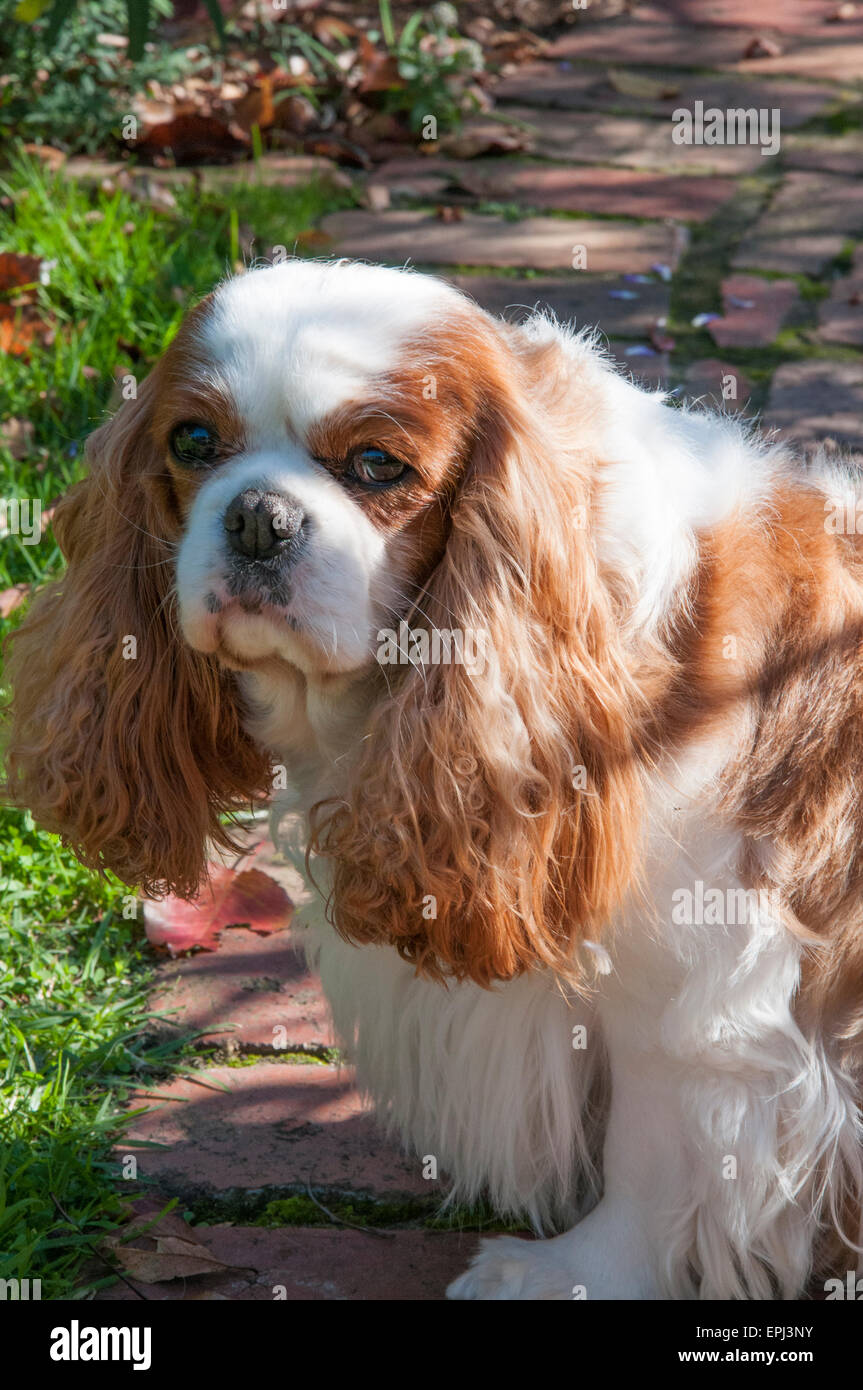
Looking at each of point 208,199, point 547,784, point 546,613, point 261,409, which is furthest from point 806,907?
point 208,199

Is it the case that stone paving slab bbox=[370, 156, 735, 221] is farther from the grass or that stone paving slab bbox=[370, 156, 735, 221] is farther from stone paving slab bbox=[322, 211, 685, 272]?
the grass

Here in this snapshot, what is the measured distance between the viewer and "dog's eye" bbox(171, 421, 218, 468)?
7.91ft

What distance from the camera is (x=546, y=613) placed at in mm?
2371

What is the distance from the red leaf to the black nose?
128cm

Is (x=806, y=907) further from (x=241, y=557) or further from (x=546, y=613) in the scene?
(x=241, y=557)

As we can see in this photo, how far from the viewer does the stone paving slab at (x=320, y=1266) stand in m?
2.60

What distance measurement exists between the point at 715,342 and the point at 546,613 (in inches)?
107

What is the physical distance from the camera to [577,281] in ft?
16.8

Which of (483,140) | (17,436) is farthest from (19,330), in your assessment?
(483,140)

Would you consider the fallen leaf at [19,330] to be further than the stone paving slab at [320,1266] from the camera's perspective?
Yes

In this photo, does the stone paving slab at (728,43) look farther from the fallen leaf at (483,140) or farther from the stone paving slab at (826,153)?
the fallen leaf at (483,140)

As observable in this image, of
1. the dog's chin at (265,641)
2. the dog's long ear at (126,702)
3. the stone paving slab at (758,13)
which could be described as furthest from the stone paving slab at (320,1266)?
the stone paving slab at (758,13)

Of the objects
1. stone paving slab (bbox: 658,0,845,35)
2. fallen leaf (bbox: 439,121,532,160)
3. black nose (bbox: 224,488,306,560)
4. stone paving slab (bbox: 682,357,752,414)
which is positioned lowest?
black nose (bbox: 224,488,306,560)

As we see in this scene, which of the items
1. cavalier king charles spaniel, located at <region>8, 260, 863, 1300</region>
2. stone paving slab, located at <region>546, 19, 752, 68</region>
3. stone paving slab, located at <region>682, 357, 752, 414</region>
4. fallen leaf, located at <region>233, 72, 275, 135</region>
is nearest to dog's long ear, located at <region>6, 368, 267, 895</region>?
cavalier king charles spaniel, located at <region>8, 260, 863, 1300</region>
